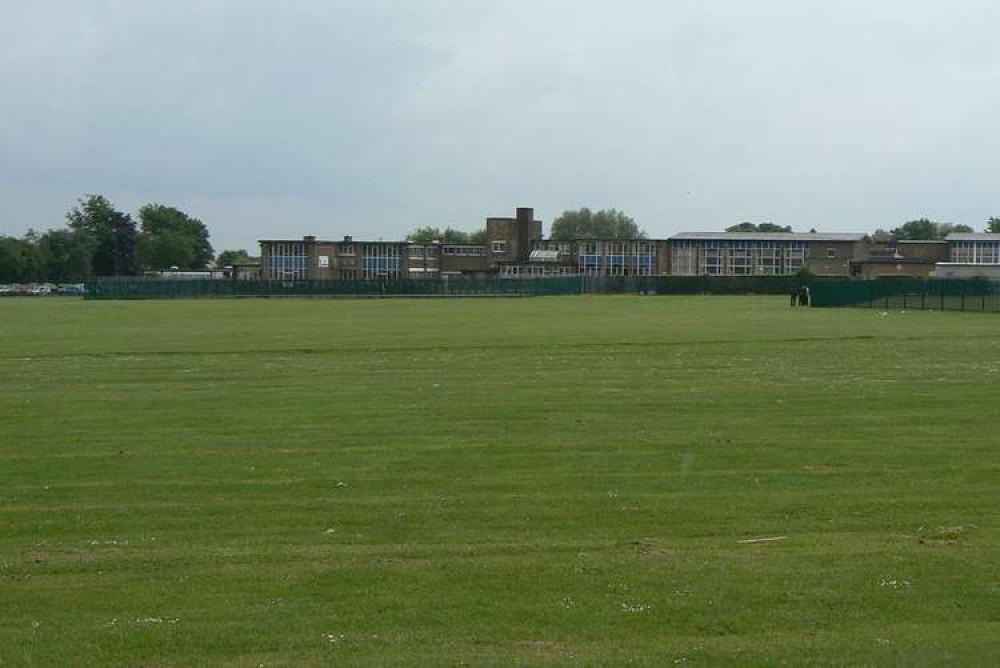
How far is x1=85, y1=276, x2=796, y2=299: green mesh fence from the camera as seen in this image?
14725 centimetres

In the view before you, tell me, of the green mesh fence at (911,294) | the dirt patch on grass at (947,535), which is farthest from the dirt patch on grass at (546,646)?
the green mesh fence at (911,294)

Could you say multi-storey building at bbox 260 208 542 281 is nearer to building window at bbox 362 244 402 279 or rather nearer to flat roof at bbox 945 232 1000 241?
building window at bbox 362 244 402 279

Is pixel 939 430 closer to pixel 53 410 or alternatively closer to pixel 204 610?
pixel 204 610

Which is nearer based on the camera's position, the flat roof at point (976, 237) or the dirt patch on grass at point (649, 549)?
the dirt patch on grass at point (649, 549)

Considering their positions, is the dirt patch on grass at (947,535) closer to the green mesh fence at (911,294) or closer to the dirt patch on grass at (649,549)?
the dirt patch on grass at (649,549)

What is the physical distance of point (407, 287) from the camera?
485ft

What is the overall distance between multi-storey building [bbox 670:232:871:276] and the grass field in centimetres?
15225

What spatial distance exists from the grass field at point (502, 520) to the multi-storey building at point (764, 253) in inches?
5994

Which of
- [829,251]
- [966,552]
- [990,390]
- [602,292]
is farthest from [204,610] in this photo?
Result: [829,251]

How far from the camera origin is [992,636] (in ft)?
30.3

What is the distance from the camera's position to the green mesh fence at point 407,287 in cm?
14725

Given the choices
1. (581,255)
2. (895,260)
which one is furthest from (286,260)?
(895,260)

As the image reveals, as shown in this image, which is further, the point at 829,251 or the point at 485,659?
the point at 829,251

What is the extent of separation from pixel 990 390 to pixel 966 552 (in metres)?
14.9
